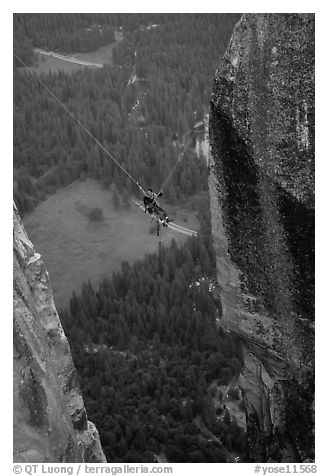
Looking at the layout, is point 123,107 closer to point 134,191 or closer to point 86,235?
point 134,191

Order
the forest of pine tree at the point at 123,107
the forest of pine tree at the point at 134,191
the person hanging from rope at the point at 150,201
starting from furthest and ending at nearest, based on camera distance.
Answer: the forest of pine tree at the point at 123,107, the forest of pine tree at the point at 134,191, the person hanging from rope at the point at 150,201

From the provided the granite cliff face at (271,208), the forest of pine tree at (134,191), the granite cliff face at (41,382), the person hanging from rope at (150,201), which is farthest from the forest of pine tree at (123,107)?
the granite cliff face at (271,208)

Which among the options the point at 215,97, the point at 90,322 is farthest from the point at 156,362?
the point at 215,97

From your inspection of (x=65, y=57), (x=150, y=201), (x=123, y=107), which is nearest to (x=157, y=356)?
(x=150, y=201)

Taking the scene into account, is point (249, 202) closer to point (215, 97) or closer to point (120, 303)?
point (215, 97)

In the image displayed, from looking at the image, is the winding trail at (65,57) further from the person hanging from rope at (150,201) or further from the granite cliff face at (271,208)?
the granite cliff face at (271,208)
